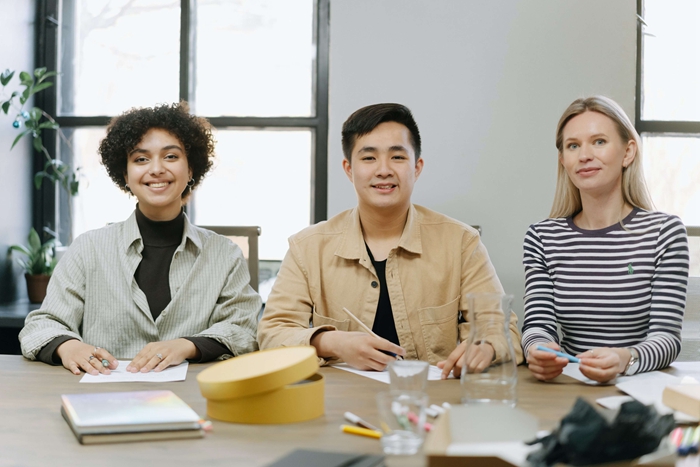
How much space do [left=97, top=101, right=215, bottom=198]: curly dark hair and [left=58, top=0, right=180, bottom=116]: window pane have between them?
126cm

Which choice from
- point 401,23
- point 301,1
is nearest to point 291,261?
point 401,23

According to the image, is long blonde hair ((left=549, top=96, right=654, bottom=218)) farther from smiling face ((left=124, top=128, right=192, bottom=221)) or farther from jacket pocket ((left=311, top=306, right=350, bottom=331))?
smiling face ((left=124, top=128, right=192, bottom=221))

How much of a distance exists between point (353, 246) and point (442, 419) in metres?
1.03

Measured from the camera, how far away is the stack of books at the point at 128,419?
97 cm

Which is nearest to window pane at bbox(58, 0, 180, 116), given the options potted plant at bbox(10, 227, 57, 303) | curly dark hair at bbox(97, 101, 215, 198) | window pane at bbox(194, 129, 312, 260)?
window pane at bbox(194, 129, 312, 260)

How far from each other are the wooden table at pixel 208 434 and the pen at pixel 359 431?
0.01 meters

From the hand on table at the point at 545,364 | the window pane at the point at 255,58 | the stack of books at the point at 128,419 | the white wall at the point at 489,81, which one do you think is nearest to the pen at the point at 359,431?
the stack of books at the point at 128,419

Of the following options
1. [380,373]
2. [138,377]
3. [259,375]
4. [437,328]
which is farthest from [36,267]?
[259,375]

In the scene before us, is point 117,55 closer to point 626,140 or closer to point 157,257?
point 157,257

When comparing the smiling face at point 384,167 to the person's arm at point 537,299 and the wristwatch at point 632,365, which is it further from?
the wristwatch at point 632,365

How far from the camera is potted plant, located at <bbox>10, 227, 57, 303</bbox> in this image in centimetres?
308

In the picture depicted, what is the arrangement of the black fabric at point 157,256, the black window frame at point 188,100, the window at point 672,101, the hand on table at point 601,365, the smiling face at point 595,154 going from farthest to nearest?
1. the black window frame at point 188,100
2. the window at point 672,101
3. the black fabric at point 157,256
4. the smiling face at point 595,154
5. the hand on table at point 601,365

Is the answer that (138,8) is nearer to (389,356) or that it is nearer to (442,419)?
(389,356)

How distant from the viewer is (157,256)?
192 cm
